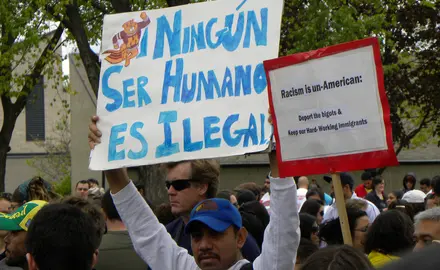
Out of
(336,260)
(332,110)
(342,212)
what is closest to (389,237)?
(342,212)

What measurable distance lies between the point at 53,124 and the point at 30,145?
2291 millimetres

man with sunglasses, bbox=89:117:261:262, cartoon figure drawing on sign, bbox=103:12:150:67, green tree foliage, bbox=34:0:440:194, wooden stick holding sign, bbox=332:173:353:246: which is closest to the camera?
wooden stick holding sign, bbox=332:173:353:246

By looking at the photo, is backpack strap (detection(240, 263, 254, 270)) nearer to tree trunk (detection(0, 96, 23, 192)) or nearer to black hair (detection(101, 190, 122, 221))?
black hair (detection(101, 190, 122, 221))

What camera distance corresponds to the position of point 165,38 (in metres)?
4.53

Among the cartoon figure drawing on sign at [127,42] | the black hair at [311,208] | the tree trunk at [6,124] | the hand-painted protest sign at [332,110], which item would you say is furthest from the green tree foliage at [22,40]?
Answer: the hand-painted protest sign at [332,110]

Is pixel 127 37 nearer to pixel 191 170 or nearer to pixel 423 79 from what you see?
pixel 191 170

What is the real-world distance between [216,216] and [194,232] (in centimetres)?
14

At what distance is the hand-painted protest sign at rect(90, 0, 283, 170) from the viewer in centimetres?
411

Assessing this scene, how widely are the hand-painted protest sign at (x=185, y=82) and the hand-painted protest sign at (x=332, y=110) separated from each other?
14 centimetres

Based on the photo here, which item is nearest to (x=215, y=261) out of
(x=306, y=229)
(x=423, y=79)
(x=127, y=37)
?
(x=127, y=37)

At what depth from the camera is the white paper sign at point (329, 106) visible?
3.84 m

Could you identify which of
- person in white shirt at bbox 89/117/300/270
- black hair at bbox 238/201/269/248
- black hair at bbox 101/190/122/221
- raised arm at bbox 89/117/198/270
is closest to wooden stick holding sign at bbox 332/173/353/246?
person in white shirt at bbox 89/117/300/270

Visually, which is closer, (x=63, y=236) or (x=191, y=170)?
(x=63, y=236)

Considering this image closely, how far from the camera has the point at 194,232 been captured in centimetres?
380
